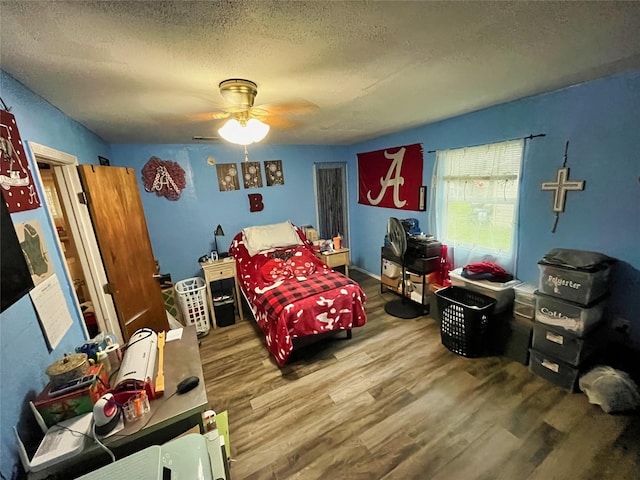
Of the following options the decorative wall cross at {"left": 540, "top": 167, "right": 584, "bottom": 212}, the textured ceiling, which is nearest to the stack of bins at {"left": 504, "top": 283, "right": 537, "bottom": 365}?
the decorative wall cross at {"left": 540, "top": 167, "right": 584, "bottom": 212}

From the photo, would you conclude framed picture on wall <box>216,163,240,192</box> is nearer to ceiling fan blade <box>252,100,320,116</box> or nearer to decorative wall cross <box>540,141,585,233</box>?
ceiling fan blade <box>252,100,320,116</box>

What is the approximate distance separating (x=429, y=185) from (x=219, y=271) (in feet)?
9.29

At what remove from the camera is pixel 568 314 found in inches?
74.8

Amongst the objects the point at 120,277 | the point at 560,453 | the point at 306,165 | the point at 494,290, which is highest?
the point at 306,165

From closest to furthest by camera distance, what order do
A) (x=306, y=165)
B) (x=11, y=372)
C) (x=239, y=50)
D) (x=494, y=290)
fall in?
1. (x=11, y=372)
2. (x=239, y=50)
3. (x=494, y=290)
4. (x=306, y=165)

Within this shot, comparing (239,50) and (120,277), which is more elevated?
(239,50)

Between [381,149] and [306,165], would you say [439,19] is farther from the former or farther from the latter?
[306,165]

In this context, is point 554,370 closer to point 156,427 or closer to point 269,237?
point 156,427

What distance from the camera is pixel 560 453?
1.54 meters

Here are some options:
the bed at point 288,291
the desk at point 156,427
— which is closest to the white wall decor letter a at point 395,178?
the bed at point 288,291

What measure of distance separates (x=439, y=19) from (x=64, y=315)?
221 cm

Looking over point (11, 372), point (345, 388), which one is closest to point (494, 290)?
point (345, 388)

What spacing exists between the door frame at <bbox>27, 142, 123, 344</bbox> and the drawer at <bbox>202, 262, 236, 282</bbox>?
47.4 inches

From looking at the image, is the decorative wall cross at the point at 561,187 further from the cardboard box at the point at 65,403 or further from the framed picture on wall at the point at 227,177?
the framed picture on wall at the point at 227,177
